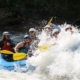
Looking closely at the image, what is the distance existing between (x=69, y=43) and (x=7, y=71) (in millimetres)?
1459

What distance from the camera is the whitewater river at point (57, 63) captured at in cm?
534

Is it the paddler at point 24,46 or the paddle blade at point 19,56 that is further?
the paddler at point 24,46

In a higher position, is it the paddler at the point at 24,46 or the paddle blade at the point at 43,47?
the paddler at the point at 24,46

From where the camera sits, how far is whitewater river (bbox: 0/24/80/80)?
5.34 metres

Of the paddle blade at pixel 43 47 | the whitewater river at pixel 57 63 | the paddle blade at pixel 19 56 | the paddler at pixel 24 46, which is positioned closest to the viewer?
the whitewater river at pixel 57 63

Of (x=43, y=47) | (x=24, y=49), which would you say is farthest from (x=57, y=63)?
(x=24, y=49)

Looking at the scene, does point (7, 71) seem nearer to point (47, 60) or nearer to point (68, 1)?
point (47, 60)

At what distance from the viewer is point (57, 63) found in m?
5.52

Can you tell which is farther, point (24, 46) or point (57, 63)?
point (24, 46)

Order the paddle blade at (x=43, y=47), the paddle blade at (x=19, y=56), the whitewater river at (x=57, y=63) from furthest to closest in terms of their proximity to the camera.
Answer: the paddle blade at (x=19, y=56)
the paddle blade at (x=43, y=47)
the whitewater river at (x=57, y=63)

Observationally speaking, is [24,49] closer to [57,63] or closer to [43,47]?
[43,47]

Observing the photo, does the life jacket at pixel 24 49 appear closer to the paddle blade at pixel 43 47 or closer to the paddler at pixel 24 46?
the paddler at pixel 24 46

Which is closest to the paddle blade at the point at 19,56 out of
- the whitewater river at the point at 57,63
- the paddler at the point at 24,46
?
the whitewater river at the point at 57,63

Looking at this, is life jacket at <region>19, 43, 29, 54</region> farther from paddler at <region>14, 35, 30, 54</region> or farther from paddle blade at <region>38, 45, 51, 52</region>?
paddle blade at <region>38, 45, 51, 52</region>
